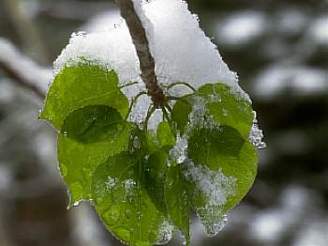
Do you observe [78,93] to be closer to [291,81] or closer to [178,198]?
[178,198]

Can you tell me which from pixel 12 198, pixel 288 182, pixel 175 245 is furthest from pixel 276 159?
pixel 12 198

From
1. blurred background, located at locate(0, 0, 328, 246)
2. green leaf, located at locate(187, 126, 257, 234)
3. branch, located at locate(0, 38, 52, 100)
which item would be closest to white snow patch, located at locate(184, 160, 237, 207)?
green leaf, located at locate(187, 126, 257, 234)

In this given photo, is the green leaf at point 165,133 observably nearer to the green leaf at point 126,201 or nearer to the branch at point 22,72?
→ the green leaf at point 126,201

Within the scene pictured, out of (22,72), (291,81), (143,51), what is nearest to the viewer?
(143,51)

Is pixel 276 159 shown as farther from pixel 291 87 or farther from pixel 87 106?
pixel 87 106

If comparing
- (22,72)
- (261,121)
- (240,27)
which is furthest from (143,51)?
(261,121)

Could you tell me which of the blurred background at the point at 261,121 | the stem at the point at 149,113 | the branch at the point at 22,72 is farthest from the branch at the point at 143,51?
the blurred background at the point at 261,121
